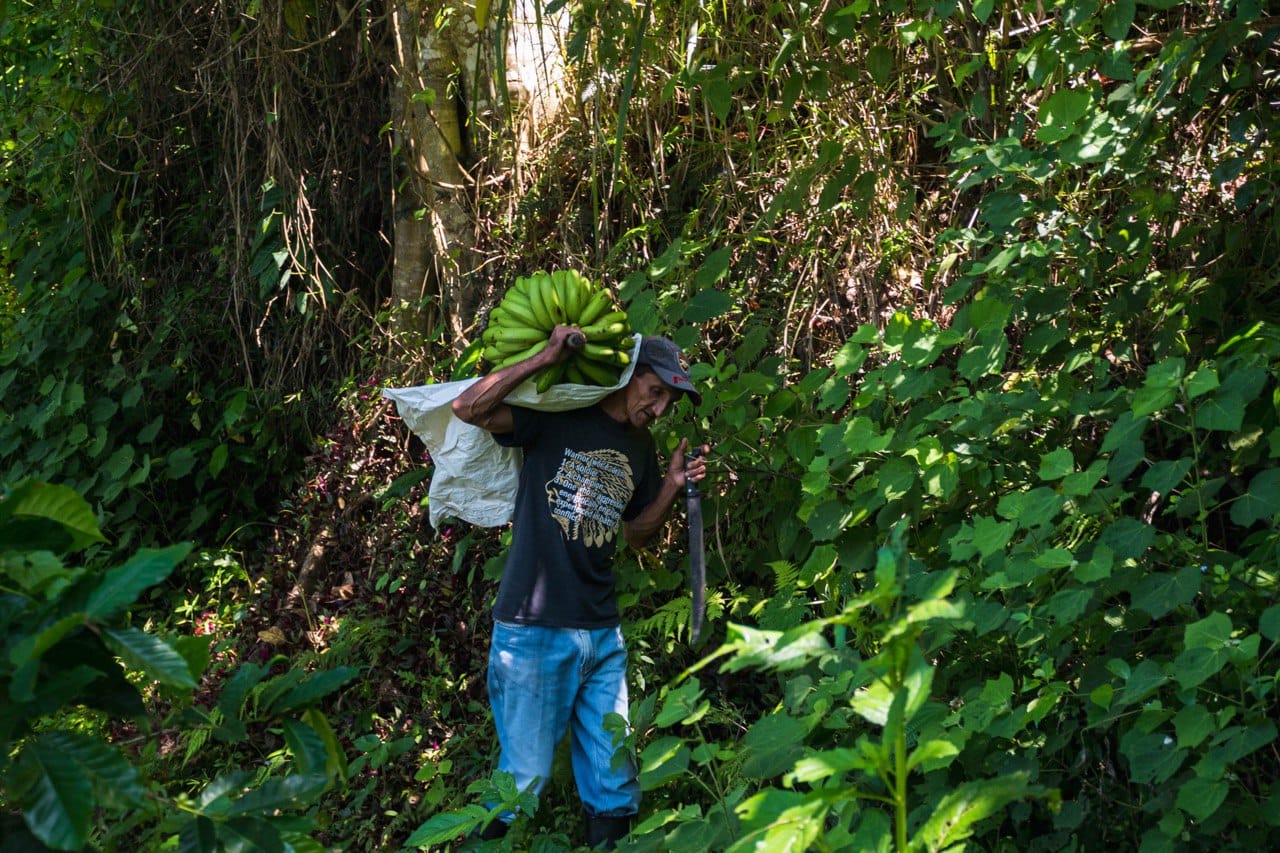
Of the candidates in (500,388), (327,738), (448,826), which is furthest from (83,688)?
(500,388)

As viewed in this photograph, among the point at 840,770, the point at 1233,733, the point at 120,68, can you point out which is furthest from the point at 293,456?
the point at 840,770

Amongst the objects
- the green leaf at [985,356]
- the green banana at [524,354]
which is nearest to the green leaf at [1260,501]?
the green leaf at [985,356]

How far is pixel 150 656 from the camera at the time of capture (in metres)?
1.60

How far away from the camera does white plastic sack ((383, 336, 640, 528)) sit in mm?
4078

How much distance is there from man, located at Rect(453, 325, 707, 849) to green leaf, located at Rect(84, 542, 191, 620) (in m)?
2.21

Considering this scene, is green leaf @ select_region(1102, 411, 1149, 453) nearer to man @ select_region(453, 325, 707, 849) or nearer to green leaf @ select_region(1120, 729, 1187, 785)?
green leaf @ select_region(1120, 729, 1187, 785)

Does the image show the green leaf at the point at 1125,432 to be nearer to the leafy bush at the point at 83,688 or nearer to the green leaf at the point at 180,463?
the leafy bush at the point at 83,688

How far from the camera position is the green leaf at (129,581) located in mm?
1560

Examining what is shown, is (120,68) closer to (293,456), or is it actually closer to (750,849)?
(293,456)

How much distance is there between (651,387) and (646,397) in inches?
1.5

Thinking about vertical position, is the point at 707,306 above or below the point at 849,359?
above

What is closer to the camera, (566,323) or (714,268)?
(566,323)

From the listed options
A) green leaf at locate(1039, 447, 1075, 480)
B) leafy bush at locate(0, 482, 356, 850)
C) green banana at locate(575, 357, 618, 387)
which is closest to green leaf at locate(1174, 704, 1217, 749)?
green leaf at locate(1039, 447, 1075, 480)

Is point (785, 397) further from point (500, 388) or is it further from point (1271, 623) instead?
point (1271, 623)
